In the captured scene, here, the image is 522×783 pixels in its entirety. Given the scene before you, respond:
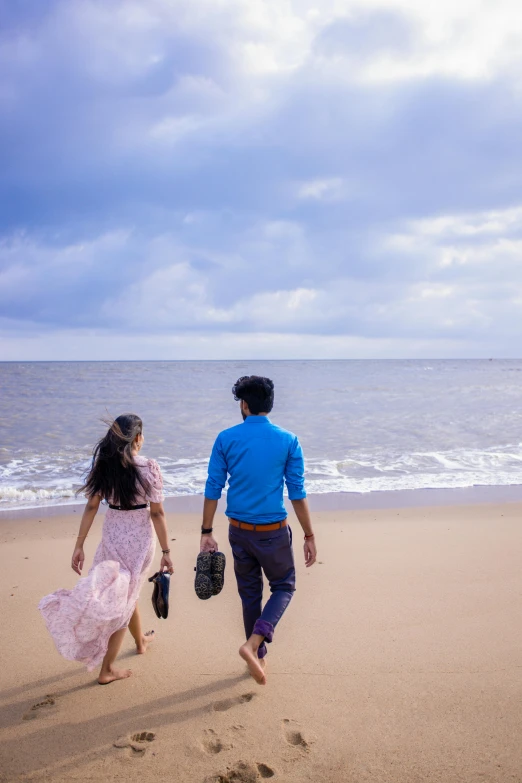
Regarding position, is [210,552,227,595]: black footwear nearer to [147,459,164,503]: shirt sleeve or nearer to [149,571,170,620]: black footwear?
[149,571,170,620]: black footwear

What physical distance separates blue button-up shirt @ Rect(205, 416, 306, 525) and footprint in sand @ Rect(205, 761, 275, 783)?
126 centimetres

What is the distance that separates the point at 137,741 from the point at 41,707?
712 mm

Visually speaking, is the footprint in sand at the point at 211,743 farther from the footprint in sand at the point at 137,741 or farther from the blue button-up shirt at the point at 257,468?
the blue button-up shirt at the point at 257,468

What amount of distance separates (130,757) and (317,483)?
25.9ft

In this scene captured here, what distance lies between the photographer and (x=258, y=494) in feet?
11.5

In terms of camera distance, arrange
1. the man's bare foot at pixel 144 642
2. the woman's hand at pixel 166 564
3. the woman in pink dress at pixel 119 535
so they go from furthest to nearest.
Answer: the man's bare foot at pixel 144 642
the woman's hand at pixel 166 564
the woman in pink dress at pixel 119 535

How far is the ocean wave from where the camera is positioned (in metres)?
9.92

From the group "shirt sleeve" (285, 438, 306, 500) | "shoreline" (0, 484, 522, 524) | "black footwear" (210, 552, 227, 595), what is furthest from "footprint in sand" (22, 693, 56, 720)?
"shoreline" (0, 484, 522, 524)

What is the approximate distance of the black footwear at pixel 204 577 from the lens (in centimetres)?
353

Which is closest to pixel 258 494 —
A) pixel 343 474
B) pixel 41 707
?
pixel 41 707

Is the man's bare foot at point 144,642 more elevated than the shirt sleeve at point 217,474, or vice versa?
the shirt sleeve at point 217,474

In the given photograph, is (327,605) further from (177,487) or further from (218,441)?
(177,487)

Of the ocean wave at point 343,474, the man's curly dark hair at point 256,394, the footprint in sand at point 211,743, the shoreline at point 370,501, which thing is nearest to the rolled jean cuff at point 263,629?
the footprint in sand at point 211,743

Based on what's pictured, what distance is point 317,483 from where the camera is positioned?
10.6 m
